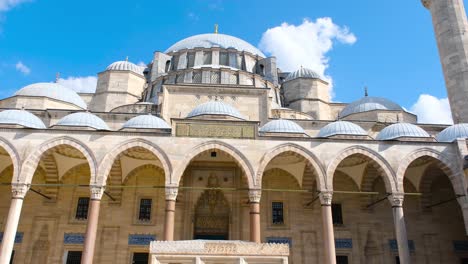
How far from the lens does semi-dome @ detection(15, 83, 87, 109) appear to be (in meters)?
15.9

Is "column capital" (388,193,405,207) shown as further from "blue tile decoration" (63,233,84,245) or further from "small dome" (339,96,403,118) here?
"blue tile decoration" (63,233,84,245)

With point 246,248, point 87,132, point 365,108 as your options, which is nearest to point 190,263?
point 246,248

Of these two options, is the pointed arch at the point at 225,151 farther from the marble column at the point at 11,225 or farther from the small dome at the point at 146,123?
the marble column at the point at 11,225

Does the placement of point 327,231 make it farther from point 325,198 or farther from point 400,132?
point 400,132

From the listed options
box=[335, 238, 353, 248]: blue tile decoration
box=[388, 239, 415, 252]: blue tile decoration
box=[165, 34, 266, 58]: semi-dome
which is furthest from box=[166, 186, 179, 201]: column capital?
box=[165, 34, 266, 58]: semi-dome

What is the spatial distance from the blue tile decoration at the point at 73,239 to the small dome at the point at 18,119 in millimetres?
3848

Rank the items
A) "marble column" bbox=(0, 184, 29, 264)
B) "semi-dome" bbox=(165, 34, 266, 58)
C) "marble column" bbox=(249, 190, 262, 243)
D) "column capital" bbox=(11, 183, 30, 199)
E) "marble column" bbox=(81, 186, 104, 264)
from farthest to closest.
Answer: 1. "semi-dome" bbox=(165, 34, 266, 58)
2. "marble column" bbox=(249, 190, 262, 243)
3. "column capital" bbox=(11, 183, 30, 199)
4. "marble column" bbox=(81, 186, 104, 264)
5. "marble column" bbox=(0, 184, 29, 264)

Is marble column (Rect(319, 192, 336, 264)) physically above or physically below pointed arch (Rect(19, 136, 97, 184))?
below

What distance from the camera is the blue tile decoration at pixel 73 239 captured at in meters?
12.7

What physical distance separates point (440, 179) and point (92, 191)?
484 inches

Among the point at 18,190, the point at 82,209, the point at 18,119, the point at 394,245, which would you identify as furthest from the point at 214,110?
the point at 394,245

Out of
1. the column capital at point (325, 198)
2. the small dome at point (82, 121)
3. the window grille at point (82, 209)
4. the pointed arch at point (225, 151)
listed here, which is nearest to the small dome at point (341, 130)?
the column capital at point (325, 198)

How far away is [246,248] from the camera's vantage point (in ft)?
17.1

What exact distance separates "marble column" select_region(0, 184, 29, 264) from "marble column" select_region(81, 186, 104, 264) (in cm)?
189
